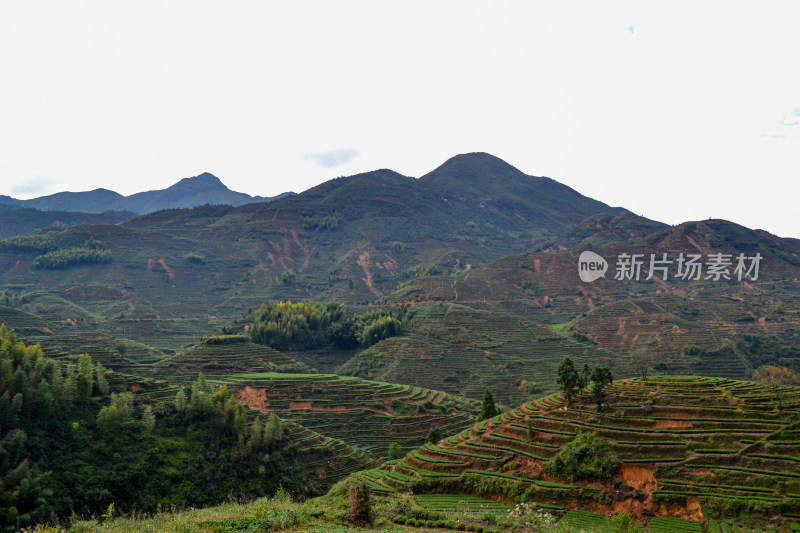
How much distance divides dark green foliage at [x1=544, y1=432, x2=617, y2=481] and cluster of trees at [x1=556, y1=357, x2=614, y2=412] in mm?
4031

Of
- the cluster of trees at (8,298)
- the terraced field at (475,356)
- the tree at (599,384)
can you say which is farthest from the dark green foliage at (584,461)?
the cluster of trees at (8,298)

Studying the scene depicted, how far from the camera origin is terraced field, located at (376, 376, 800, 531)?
2997cm

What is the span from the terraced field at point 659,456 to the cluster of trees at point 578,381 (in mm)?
881

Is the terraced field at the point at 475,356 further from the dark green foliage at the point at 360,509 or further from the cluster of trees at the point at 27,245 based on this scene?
the cluster of trees at the point at 27,245

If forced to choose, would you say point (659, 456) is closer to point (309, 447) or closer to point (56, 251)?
point (309, 447)

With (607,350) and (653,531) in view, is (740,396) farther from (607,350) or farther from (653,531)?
(607,350)

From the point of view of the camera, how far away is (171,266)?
158250mm

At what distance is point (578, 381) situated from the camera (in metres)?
41.9

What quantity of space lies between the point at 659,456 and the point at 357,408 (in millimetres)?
38680

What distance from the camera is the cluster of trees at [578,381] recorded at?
3938cm

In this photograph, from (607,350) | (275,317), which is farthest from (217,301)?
(607,350)

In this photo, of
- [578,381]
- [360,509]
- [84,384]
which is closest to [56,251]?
[84,384]

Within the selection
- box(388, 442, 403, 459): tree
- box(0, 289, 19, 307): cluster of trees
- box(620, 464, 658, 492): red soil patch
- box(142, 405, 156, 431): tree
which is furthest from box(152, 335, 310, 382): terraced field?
box(0, 289, 19, 307): cluster of trees

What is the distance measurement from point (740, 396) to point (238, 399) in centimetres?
5259
